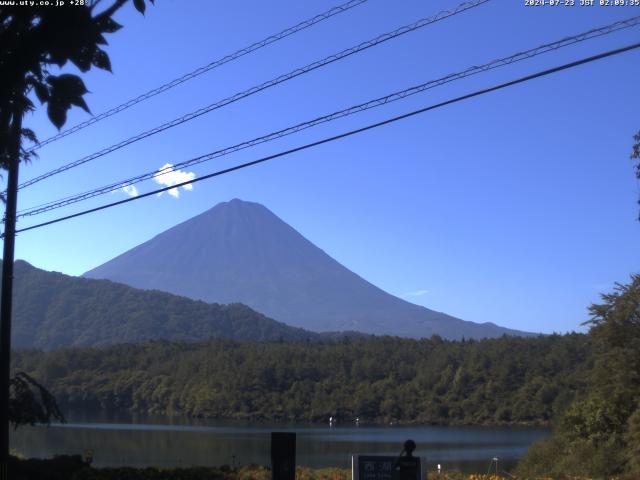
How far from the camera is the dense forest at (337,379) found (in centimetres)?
7175

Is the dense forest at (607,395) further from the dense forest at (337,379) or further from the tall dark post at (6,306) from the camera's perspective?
the dense forest at (337,379)

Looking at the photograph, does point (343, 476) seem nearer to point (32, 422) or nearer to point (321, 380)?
point (32, 422)

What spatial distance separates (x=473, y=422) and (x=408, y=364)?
637 inches

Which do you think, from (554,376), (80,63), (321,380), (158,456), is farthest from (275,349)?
(80,63)

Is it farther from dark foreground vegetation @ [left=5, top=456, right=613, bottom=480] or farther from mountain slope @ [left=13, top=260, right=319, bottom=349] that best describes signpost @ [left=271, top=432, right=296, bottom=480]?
mountain slope @ [left=13, top=260, right=319, bottom=349]

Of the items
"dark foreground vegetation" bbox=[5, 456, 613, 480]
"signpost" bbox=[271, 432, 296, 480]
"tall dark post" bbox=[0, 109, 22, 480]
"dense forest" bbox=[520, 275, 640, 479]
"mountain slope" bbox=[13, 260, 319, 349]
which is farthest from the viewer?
"mountain slope" bbox=[13, 260, 319, 349]

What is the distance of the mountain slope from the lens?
180750mm

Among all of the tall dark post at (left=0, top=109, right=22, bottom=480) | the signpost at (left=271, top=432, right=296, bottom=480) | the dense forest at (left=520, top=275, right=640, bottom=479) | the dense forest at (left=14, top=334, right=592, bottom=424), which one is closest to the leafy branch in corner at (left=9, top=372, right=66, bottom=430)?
the tall dark post at (left=0, top=109, right=22, bottom=480)

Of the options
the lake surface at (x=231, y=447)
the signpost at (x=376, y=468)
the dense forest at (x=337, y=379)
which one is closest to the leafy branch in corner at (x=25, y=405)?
the lake surface at (x=231, y=447)

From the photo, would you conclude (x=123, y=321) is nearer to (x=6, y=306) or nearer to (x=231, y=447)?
(x=231, y=447)

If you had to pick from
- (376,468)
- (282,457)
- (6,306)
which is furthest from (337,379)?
(376,468)

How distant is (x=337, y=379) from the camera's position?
8712 cm

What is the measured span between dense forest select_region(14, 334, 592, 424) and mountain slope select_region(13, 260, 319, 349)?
79133 millimetres

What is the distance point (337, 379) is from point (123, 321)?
366 ft
